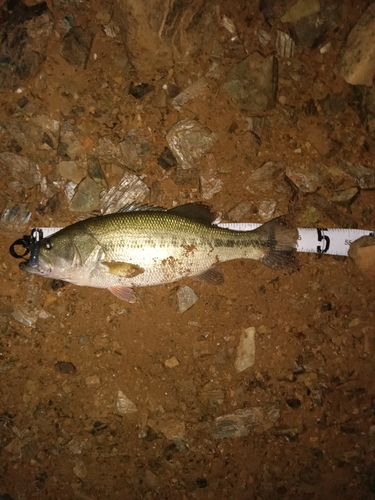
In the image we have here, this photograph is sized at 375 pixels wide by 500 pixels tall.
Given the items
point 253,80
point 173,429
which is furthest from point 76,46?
point 173,429

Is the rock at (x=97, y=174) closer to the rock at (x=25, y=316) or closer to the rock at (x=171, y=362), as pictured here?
the rock at (x=25, y=316)

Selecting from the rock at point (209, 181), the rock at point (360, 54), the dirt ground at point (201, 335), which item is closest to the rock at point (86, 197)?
the dirt ground at point (201, 335)

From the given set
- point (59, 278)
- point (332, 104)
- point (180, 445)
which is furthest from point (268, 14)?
point (180, 445)

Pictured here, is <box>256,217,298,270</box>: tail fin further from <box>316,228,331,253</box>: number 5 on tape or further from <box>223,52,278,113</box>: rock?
<box>223,52,278,113</box>: rock

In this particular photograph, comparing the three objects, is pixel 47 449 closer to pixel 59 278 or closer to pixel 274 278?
pixel 59 278

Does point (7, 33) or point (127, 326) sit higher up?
point (7, 33)

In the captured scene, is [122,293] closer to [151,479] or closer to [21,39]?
[151,479]
